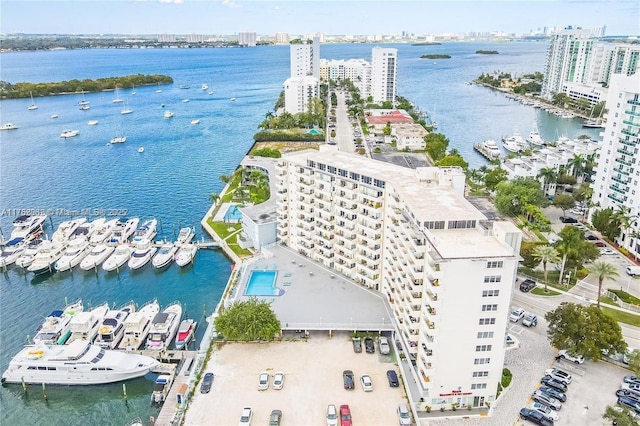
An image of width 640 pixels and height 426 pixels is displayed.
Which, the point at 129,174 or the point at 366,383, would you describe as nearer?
the point at 366,383

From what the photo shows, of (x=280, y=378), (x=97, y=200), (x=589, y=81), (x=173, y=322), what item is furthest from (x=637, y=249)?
(x=589, y=81)

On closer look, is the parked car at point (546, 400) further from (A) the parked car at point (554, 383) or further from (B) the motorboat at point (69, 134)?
(B) the motorboat at point (69, 134)

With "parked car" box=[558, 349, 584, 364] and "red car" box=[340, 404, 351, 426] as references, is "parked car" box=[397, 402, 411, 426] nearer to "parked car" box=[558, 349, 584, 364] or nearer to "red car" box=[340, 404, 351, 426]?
"red car" box=[340, 404, 351, 426]

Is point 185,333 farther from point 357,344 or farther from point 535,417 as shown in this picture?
point 535,417

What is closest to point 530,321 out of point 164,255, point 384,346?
point 384,346

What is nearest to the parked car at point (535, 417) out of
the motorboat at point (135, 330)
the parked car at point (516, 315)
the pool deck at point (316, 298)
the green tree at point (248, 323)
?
the parked car at point (516, 315)

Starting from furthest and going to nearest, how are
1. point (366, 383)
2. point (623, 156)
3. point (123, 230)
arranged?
point (123, 230), point (623, 156), point (366, 383)

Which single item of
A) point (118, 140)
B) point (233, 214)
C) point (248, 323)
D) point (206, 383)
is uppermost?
point (248, 323)
